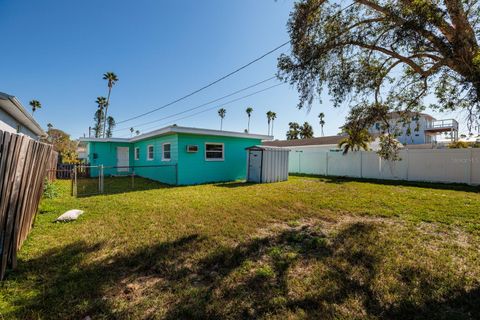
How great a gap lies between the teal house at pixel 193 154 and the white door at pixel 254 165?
125cm

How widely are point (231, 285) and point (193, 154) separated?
9230 mm

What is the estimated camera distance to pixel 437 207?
617 centimetres

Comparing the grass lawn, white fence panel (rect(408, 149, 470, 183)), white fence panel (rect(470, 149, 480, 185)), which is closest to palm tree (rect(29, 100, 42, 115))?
the grass lawn

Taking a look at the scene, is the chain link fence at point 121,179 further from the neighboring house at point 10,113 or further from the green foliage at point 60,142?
the green foliage at point 60,142

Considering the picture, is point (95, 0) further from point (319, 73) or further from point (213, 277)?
point (213, 277)

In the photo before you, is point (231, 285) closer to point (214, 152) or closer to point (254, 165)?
point (254, 165)

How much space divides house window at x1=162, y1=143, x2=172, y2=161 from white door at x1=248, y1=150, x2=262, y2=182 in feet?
14.3

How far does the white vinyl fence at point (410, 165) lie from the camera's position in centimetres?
1066

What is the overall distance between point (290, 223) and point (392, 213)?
2921mm

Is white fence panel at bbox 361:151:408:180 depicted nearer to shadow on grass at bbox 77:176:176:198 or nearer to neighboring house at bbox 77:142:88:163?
shadow on grass at bbox 77:176:176:198

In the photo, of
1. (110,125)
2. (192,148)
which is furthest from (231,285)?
(110,125)

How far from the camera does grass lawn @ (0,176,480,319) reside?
217 cm

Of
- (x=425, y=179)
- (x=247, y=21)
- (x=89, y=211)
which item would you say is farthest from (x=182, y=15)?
(x=425, y=179)

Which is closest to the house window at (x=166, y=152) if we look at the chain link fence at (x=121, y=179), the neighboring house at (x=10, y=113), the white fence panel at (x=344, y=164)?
the chain link fence at (x=121, y=179)
